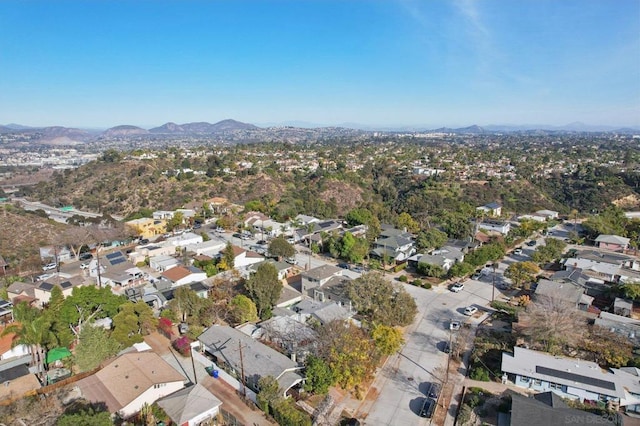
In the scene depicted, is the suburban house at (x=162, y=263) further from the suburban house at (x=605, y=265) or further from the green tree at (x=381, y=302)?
the suburban house at (x=605, y=265)

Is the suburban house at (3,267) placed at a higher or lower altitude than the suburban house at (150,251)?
lower

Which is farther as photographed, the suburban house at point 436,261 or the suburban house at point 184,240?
the suburban house at point 184,240

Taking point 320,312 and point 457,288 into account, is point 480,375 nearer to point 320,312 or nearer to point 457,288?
point 320,312

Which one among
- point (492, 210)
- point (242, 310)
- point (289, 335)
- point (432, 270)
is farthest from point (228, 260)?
point (492, 210)

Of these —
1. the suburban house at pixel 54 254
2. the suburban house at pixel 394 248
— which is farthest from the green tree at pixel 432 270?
the suburban house at pixel 54 254

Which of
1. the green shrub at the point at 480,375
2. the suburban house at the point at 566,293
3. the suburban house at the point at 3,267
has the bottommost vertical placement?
the suburban house at the point at 3,267

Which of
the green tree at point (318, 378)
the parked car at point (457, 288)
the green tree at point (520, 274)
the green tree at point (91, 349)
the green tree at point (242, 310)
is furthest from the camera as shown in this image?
the parked car at point (457, 288)
